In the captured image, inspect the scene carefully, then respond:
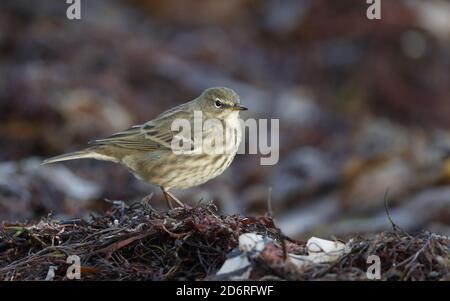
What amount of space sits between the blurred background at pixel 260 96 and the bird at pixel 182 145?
553 mm

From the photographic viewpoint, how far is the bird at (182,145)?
291 inches

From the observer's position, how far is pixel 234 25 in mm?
16516

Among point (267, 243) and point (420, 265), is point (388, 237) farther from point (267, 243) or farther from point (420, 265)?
point (267, 243)

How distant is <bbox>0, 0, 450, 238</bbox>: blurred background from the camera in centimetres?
917

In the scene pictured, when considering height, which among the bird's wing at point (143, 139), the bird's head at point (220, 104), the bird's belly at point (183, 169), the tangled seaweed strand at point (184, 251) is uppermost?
the bird's head at point (220, 104)

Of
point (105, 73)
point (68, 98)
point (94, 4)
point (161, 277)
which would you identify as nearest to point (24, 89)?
point (68, 98)

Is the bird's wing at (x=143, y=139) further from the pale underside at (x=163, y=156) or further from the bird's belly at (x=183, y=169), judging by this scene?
the bird's belly at (x=183, y=169)

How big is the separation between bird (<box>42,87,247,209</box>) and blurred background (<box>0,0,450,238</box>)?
55 cm

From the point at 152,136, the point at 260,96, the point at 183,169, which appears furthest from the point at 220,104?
the point at 260,96

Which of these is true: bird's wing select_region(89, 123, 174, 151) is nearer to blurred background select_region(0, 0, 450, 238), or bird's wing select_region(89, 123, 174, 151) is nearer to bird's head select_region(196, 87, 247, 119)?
bird's head select_region(196, 87, 247, 119)

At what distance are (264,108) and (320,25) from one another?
10.2 feet

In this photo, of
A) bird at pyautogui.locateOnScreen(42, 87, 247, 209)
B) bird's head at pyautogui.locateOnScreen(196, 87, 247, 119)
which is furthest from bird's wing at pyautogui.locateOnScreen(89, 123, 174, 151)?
bird's head at pyautogui.locateOnScreen(196, 87, 247, 119)

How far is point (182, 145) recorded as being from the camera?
24.8ft

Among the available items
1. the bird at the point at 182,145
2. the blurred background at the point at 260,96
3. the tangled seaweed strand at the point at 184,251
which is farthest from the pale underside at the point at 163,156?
the tangled seaweed strand at the point at 184,251
